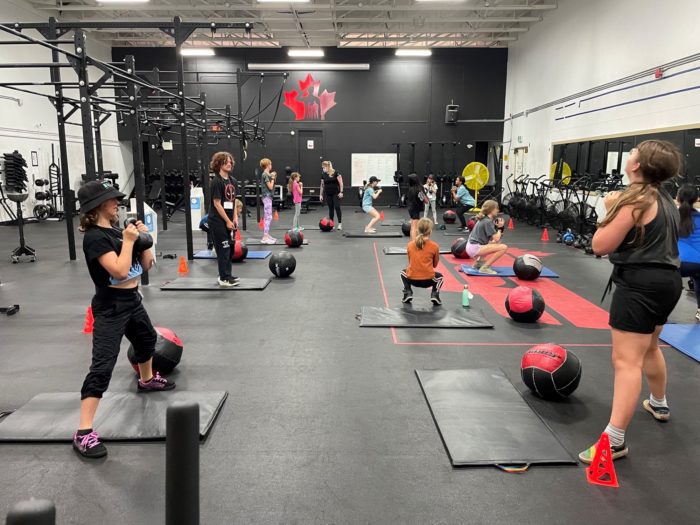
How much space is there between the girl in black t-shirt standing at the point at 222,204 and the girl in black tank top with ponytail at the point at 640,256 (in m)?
4.45

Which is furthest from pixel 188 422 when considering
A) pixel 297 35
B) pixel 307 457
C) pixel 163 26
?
pixel 297 35

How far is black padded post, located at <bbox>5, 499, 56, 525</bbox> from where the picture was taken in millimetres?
742

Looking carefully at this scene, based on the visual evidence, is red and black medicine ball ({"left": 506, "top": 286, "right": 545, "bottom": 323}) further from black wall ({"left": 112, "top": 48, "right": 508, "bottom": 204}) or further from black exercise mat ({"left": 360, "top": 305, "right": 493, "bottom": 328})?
black wall ({"left": 112, "top": 48, "right": 508, "bottom": 204})

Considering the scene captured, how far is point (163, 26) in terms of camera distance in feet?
24.6

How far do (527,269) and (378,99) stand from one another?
14303mm

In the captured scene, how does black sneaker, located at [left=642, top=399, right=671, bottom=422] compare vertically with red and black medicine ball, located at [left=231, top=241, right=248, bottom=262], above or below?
below

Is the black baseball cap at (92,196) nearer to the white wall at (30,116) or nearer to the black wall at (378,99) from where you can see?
the white wall at (30,116)

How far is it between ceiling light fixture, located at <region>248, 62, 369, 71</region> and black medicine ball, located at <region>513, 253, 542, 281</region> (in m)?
14.5

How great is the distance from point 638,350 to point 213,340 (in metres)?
3.31

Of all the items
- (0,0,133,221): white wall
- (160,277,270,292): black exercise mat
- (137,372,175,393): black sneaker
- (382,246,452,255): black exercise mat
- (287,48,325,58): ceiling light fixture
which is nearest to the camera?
(137,372,175,393): black sneaker

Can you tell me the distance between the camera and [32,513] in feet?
2.54

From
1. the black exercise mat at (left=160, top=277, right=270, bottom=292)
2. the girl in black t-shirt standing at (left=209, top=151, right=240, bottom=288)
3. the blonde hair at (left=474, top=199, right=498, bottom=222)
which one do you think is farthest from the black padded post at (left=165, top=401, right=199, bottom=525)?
the blonde hair at (left=474, top=199, right=498, bottom=222)

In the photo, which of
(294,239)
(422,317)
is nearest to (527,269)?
(422,317)

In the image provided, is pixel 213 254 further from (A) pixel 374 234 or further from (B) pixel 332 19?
(B) pixel 332 19
